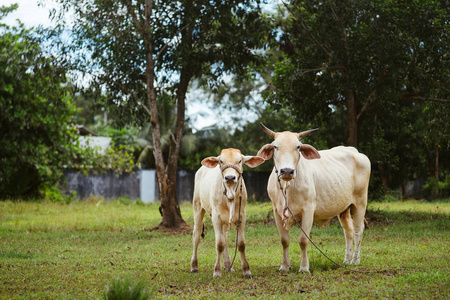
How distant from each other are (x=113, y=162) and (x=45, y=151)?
3314 mm

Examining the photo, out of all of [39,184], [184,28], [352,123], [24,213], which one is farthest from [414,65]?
[39,184]

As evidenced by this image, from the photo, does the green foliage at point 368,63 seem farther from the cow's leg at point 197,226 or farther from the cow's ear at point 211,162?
the cow's ear at point 211,162

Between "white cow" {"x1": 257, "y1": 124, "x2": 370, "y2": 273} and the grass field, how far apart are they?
0.59 metres

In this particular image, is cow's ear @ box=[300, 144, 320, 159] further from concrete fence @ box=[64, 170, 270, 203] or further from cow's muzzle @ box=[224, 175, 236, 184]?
concrete fence @ box=[64, 170, 270, 203]

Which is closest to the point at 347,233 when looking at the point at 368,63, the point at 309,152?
the point at 309,152

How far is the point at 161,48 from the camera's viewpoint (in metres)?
14.6

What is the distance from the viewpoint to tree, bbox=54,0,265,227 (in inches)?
527

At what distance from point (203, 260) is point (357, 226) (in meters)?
2.72

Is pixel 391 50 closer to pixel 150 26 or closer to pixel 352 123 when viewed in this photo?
pixel 352 123

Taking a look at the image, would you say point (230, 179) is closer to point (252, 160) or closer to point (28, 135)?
point (252, 160)

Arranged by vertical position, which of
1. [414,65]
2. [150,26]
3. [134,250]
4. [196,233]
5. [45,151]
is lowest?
[134,250]

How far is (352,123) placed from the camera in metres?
14.4

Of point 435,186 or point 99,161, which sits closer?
point 99,161

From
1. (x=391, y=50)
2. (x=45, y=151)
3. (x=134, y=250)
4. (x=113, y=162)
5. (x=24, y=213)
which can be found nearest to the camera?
(x=134, y=250)
